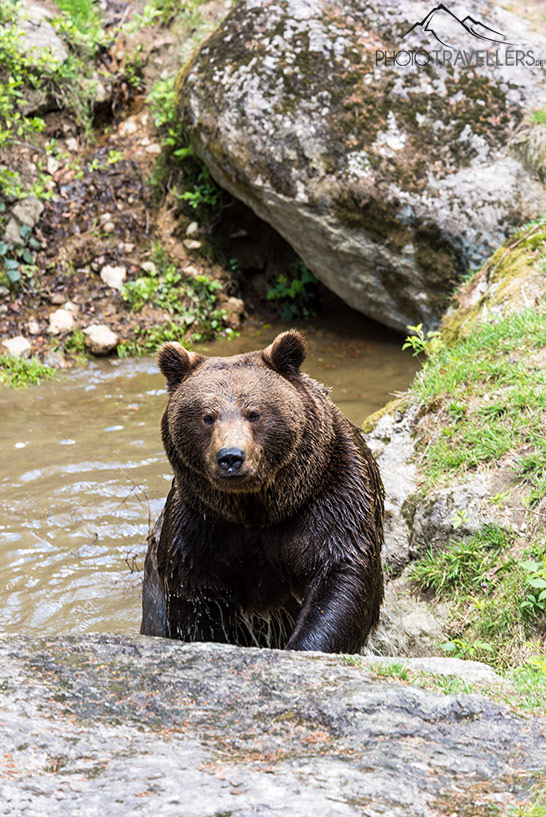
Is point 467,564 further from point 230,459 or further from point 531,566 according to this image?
point 230,459

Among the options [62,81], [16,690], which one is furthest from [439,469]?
[62,81]

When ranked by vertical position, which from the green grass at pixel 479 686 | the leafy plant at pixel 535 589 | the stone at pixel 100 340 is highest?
the green grass at pixel 479 686

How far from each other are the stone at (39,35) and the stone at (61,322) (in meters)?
3.32

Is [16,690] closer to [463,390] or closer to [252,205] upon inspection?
[463,390]

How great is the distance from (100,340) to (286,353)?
239 inches

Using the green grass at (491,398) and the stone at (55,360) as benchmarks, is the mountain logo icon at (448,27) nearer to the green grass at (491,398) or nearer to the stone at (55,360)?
the green grass at (491,398)

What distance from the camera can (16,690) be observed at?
2709 mm

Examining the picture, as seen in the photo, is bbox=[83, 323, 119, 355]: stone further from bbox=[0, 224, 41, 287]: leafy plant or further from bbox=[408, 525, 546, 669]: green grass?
bbox=[408, 525, 546, 669]: green grass

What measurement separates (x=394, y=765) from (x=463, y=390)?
3675mm

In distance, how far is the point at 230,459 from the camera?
3.75 metres

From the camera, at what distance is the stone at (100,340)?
10.1m

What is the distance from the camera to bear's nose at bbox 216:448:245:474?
12.3ft

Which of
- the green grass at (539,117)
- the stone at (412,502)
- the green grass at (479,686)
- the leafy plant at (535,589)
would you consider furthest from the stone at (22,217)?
the green grass at (479,686)

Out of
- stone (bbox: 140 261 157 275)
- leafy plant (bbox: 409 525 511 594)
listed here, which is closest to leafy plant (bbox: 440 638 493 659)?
leafy plant (bbox: 409 525 511 594)
